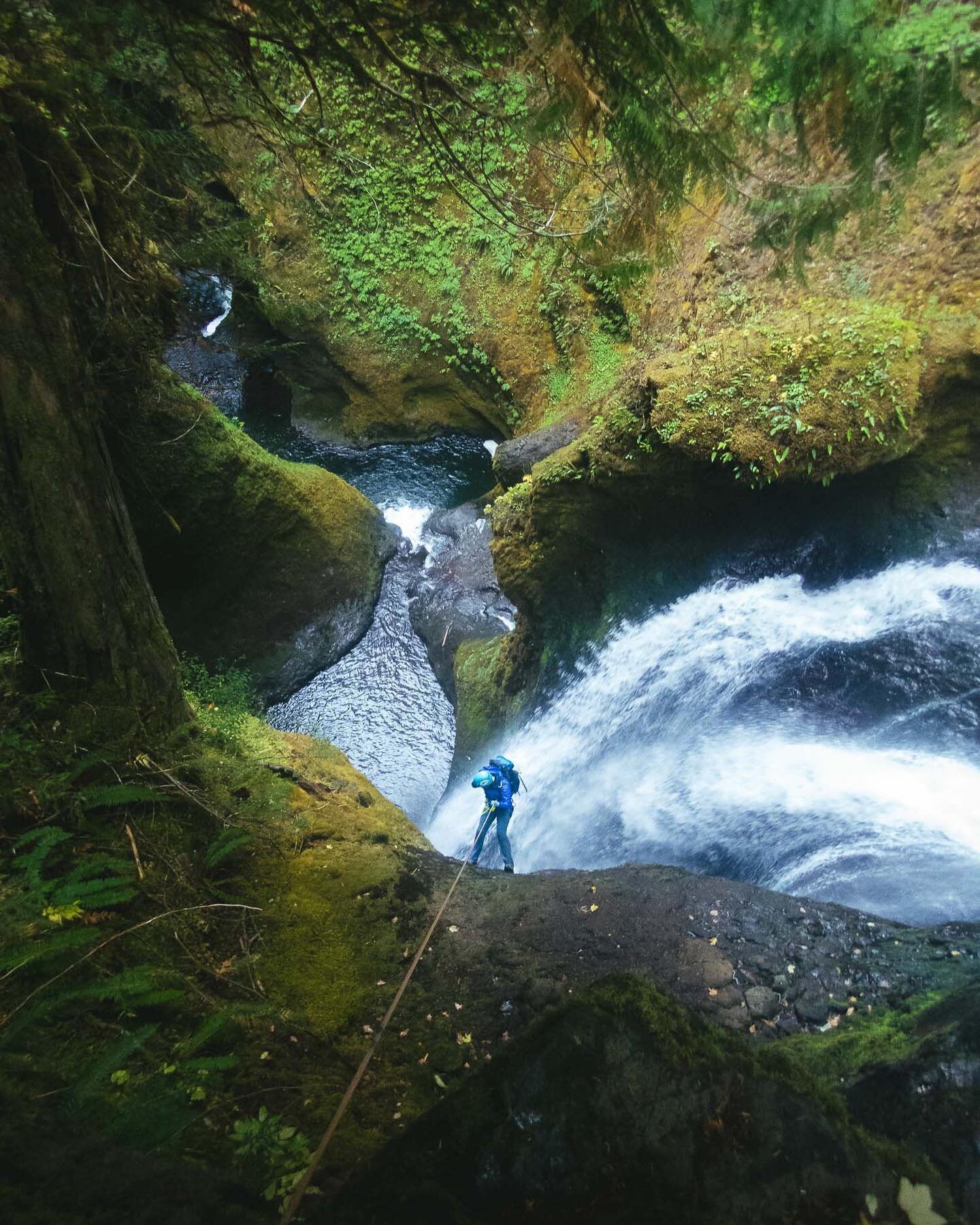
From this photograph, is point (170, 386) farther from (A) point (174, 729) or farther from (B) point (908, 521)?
(B) point (908, 521)

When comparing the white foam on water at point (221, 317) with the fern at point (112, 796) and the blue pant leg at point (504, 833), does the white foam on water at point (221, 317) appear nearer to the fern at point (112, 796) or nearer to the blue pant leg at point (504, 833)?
the blue pant leg at point (504, 833)

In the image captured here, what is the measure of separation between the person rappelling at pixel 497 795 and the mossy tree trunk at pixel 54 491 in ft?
10.0

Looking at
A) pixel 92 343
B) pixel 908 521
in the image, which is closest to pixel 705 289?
pixel 908 521

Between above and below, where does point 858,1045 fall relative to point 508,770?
below

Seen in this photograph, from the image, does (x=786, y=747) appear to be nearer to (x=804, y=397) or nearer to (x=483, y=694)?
(x=804, y=397)

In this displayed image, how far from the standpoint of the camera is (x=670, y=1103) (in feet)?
5.15

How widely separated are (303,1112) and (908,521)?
6670mm

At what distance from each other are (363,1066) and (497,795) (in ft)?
15.6

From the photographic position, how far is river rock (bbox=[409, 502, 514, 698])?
10.3 meters

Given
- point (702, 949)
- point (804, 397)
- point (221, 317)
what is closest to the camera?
point (702, 949)

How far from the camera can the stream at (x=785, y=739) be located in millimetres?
4957

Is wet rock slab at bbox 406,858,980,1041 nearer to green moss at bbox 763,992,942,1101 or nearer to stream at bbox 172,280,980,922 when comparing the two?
green moss at bbox 763,992,942,1101

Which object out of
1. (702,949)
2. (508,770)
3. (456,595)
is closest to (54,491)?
(508,770)

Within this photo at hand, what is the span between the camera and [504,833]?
6.46m
